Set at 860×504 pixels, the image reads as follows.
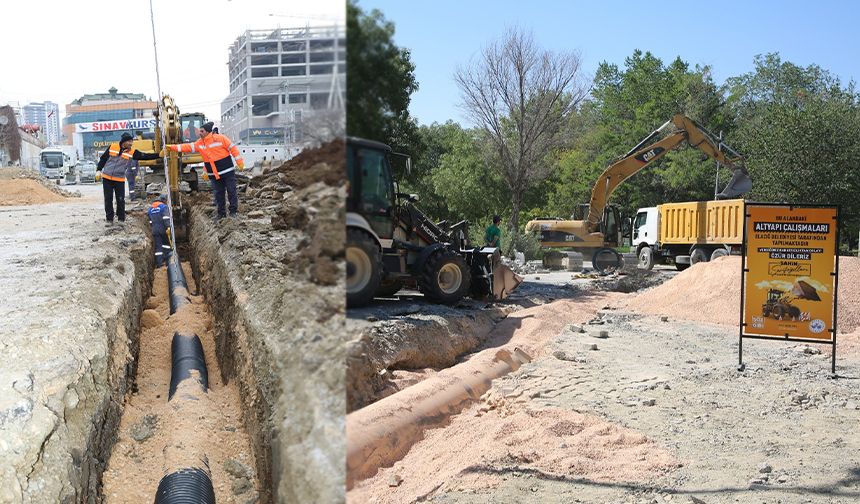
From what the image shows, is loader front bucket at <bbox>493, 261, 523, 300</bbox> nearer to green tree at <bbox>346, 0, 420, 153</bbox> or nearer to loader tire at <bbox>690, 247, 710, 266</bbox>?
loader tire at <bbox>690, 247, 710, 266</bbox>

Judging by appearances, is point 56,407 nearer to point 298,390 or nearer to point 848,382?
point 298,390

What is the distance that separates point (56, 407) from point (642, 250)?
20503 mm

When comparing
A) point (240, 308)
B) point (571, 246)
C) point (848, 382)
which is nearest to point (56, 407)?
Answer: point (240, 308)

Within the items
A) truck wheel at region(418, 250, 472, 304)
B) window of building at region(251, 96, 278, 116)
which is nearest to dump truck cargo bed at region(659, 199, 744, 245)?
truck wheel at region(418, 250, 472, 304)

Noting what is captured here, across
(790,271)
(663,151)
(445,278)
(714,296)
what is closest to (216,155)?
(445,278)

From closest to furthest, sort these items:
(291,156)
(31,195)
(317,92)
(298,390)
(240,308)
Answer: (317,92) < (298,390) < (291,156) < (240,308) < (31,195)

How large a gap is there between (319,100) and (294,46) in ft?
0.93

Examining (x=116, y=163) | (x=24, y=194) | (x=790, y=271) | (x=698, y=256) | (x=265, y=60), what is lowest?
(x=698, y=256)

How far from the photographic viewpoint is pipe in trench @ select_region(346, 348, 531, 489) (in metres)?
4.68

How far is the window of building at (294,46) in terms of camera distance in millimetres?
1977

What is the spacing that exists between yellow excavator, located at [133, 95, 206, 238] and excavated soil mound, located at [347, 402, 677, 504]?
11304 mm

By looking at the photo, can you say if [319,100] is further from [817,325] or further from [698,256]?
[698,256]

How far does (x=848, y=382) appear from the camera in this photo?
7.89 metres

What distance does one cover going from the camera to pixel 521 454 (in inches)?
214
